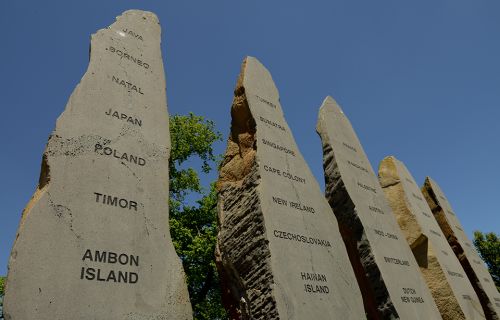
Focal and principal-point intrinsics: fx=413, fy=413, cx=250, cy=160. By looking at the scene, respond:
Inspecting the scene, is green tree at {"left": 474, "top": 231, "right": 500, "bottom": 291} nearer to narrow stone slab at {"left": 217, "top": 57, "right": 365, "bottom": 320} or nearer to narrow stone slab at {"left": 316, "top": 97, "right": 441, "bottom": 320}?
narrow stone slab at {"left": 316, "top": 97, "right": 441, "bottom": 320}

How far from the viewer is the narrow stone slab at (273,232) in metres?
3.59

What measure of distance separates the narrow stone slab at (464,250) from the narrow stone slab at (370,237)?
3037 mm

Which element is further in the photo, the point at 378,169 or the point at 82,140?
the point at 378,169

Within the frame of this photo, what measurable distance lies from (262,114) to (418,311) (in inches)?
124

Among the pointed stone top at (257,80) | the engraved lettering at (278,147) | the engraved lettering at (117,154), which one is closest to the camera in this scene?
the engraved lettering at (117,154)

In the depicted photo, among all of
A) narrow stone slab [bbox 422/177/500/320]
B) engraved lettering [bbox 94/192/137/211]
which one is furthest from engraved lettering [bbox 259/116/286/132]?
narrow stone slab [bbox 422/177/500/320]

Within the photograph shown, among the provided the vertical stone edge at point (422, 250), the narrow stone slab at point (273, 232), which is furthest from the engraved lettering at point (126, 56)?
the vertical stone edge at point (422, 250)

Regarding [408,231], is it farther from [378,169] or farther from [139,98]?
[139,98]

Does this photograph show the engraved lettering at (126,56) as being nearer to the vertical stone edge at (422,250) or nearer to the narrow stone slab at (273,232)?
the narrow stone slab at (273,232)

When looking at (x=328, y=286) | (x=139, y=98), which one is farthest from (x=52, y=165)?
(x=328, y=286)

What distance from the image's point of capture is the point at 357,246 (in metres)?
5.31

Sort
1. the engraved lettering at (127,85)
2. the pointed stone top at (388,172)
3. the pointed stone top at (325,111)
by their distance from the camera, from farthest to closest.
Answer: the pointed stone top at (388,172) < the pointed stone top at (325,111) < the engraved lettering at (127,85)

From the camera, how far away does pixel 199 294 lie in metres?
14.2

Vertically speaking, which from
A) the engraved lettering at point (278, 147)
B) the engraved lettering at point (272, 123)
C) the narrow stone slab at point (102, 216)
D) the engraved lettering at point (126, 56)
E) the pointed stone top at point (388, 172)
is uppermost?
the pointed stone top at point (388, 172)
